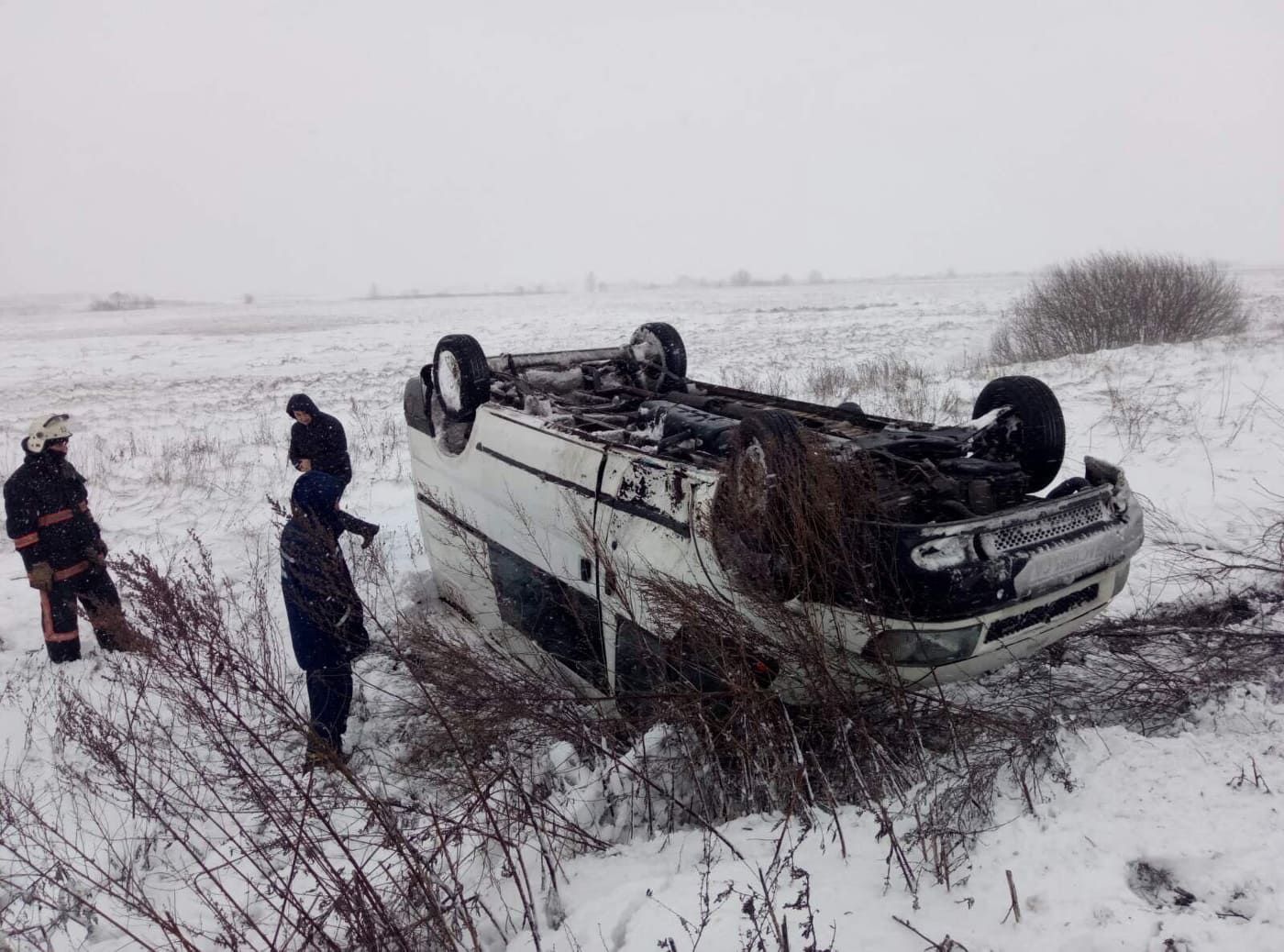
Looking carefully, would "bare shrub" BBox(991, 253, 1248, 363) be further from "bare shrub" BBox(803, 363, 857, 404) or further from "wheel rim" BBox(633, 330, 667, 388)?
"wheel rim" BBox(633, 330, 667, 388)

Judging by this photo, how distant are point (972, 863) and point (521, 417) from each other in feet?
8.73

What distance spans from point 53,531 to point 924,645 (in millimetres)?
5097

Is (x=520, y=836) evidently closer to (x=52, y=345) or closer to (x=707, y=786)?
(x=707, y=786)

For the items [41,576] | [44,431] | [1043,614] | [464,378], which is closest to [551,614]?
A: [464,378]

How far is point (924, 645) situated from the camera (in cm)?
229

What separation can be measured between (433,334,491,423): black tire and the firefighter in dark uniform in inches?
98.4

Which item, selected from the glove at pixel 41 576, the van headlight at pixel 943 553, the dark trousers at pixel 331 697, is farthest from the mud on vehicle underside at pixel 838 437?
the glove at pixel 41 576

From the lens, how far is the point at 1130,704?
103 inches

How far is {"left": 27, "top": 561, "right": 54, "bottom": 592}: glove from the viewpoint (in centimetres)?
437

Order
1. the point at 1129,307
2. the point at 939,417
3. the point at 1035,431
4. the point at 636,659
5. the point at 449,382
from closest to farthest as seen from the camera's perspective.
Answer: the point at 636,659, the point at 1035,431, the point at 449,382, the point at 939,417, the point at 1129,307

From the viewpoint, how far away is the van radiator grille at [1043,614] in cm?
238

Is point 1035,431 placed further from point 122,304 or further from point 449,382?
point 122,304

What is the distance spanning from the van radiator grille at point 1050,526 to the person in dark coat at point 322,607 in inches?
104

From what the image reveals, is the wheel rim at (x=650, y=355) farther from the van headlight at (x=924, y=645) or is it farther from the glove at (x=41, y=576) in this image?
the glove at (x=41, y=576)
